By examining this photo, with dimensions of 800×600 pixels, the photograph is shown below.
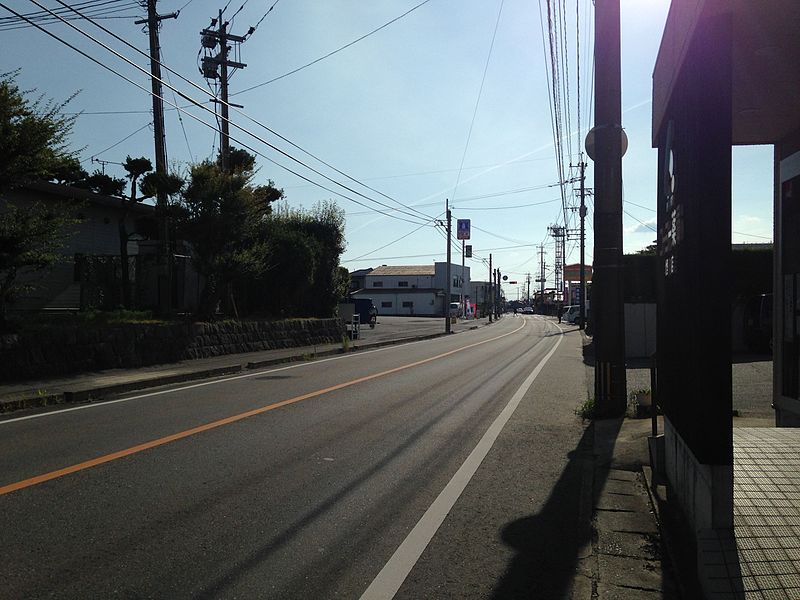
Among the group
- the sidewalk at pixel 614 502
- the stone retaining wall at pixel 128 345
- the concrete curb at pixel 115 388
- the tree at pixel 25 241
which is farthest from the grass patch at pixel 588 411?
the tree at pixel 25 241

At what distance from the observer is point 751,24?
4621 millimetres

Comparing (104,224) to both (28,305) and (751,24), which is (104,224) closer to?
(28,305)

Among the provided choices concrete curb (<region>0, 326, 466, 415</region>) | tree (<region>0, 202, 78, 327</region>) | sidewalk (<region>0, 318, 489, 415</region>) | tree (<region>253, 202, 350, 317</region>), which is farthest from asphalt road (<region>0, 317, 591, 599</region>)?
tree (<region>253, 202, 350, 317</region>)

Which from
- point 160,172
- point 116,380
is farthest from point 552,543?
point 160,172

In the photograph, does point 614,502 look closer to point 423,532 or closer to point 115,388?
point 423,532

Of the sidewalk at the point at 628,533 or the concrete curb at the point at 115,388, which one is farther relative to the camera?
the concrete curb at the point at 115,388

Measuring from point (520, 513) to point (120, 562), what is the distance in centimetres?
300

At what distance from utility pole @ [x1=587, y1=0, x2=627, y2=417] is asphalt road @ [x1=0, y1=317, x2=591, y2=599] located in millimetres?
917

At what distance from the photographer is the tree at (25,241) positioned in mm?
13055

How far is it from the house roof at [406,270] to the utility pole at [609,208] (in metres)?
91.8

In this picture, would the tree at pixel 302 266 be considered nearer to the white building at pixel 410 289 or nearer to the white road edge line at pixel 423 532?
the white road edge line at pixel 423 532

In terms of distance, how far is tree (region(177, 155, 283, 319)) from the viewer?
19672 millimetres

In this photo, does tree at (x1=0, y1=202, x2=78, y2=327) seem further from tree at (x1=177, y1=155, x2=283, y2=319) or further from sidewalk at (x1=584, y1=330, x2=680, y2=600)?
sidewalk at (x1=584, y1=330, x2=680, y2=600)

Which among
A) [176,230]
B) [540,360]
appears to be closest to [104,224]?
[176,230]
